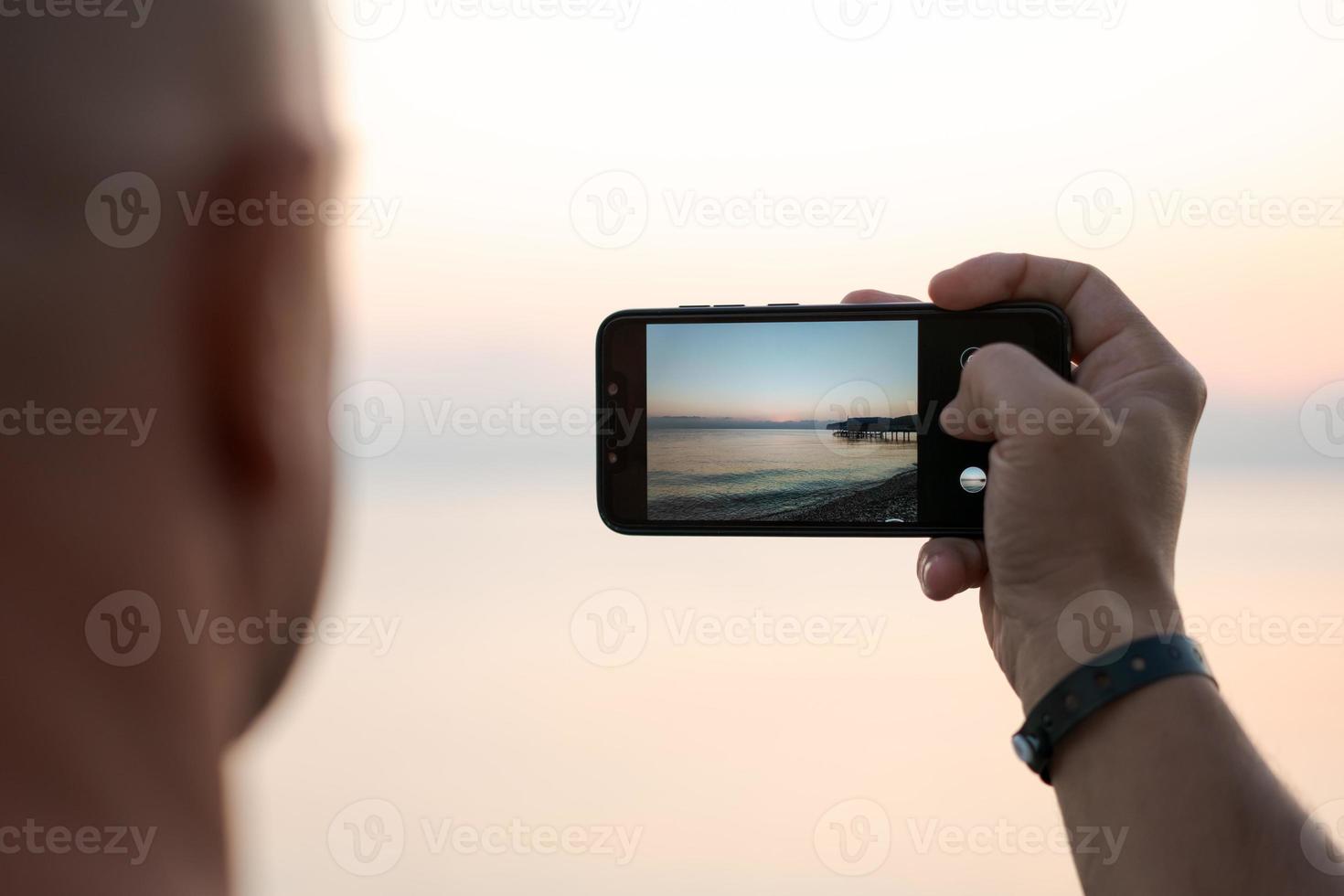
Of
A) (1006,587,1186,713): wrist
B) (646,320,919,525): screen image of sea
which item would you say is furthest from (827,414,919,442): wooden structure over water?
(1006,587,1186,713): wrist

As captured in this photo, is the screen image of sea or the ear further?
the screen image of sea

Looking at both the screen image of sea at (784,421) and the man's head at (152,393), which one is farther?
the screen image of sea at (784,421)

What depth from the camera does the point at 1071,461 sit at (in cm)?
54

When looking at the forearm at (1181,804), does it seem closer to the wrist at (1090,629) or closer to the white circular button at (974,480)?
the wrist at (1090,629)

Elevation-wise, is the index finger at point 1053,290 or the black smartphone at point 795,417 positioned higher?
the index finger at point 1053,290

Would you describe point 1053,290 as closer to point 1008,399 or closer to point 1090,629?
point 1008,399

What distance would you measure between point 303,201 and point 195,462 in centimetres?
15

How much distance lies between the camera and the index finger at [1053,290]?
0.62 metres

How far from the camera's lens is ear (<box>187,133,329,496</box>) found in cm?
46

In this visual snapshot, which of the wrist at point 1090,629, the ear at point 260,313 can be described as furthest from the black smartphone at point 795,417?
the ear at point 260,313

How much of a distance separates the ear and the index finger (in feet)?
1.37

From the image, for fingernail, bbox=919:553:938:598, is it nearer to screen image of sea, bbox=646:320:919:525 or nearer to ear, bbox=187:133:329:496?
screen image of sea, bbox=646:320:919:525

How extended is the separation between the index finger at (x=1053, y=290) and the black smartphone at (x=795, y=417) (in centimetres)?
1

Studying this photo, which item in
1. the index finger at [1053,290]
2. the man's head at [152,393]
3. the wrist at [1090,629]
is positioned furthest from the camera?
the index finger at [1053,290]
